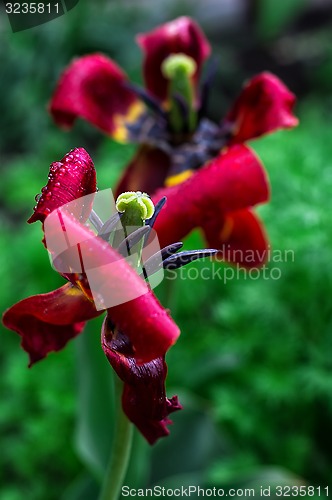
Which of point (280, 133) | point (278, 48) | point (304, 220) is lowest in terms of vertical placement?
point (278, 48)

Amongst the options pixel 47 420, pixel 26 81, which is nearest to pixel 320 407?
pixel 47 420

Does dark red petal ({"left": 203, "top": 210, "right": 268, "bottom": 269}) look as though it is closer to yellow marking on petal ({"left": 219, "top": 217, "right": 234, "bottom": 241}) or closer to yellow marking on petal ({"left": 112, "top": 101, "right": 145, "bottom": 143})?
yellow marking on petal ({"left": 219, "top": 217, "right": 234, "bottom": 241})

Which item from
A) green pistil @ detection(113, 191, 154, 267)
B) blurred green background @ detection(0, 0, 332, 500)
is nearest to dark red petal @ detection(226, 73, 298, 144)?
blurred green background @ detection(0, 0, 332, 500)

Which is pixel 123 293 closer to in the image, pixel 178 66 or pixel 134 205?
pixel 134 205

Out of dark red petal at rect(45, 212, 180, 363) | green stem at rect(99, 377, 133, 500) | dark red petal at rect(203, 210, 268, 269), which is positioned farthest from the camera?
dark red petal at rect(203, 210, 268, 269)

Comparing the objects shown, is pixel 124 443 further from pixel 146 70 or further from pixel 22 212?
pixel 22 212

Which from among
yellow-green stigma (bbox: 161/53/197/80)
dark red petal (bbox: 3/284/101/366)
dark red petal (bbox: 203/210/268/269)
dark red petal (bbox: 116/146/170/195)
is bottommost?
dark red petal (bbox: 203/210/268/269)
